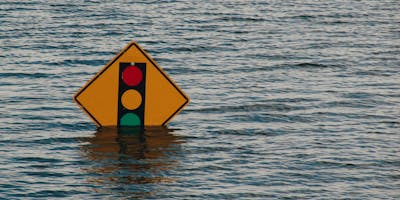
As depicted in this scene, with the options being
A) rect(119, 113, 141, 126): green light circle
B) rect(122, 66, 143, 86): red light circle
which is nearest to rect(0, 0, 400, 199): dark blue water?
rect(119, 113, 141, 126): green light circle

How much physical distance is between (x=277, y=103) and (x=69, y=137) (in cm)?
374

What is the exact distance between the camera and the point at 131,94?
14430mm

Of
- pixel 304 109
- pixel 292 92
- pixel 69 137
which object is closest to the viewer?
pixel 69 137

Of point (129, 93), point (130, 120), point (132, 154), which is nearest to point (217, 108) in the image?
point (130, 120)

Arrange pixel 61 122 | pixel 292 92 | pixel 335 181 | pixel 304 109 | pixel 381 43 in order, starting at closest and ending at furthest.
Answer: pixel 335 181 < pixel 61 122 < pixel 304 109 < pixel 292 92 < pixel 381 43

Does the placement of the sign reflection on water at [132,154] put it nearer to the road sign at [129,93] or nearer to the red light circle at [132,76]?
the road sign at [129,93]

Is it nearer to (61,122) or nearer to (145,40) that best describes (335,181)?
(61,122)

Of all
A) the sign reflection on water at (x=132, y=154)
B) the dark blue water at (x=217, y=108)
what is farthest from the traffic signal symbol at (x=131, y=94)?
the dark blue water at (x=217, y=108)

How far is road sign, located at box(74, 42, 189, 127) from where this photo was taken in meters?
14.3

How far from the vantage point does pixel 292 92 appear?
1764 centimetres

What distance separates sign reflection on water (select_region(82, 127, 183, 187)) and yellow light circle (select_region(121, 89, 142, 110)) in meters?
0.33

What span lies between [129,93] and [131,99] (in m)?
0.09

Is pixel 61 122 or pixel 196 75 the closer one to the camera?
pixel 61 122

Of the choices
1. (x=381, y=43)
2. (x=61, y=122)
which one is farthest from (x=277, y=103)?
(x=381, y=43)
